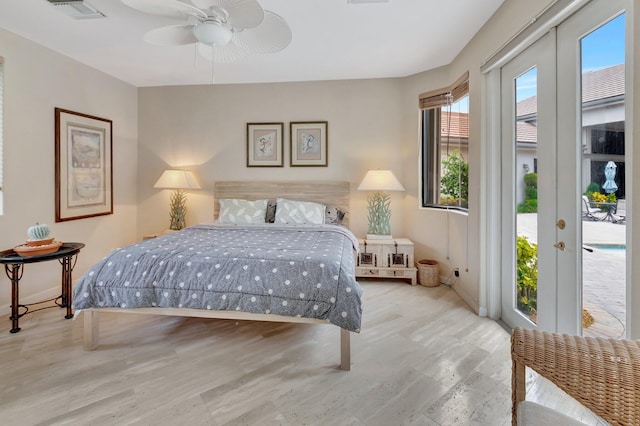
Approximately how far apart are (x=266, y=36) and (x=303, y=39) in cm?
115

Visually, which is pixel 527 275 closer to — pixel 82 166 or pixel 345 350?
pixel 345 350

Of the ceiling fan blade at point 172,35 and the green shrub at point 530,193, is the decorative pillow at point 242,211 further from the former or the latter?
the green shrub at point 530,193

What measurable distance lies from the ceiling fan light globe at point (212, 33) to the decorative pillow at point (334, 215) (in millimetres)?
2553

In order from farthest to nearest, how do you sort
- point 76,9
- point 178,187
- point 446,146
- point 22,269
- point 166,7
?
point 178,187 → point 446,146 → point 22,269 → point 76,9 → point 166,7

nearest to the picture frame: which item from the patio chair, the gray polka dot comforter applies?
the gray polka dot comforter

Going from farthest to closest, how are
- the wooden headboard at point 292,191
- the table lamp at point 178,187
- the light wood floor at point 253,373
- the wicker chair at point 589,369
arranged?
the wooden headboard at point 292,191
the table lamp at point 178,187
the light wood floor at point 253,373
the wicker chair at point 589,369

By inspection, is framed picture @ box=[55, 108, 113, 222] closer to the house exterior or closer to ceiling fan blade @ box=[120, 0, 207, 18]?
ceiling fan blade @ box=[120, 0, 207, 18]

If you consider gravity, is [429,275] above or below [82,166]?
below

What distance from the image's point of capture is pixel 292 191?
4.27 meters

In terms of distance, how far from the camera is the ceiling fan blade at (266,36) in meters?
1.88

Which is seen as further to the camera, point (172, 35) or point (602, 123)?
point (172, 35)

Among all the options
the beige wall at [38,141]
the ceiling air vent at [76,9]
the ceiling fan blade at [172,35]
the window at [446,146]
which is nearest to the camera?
the ceiling fan blade at [172,35]

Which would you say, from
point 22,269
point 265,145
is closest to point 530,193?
point 265,145

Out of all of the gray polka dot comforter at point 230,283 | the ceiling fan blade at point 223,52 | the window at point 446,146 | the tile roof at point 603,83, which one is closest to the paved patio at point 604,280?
the tile roof at point 603,83
